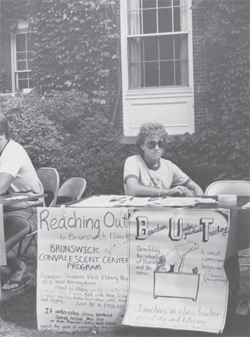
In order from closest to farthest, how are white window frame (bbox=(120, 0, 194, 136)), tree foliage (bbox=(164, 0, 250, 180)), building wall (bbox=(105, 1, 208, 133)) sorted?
tree foliage (bbox=(164, 0, 250, 180)), building wall (bbox=(105, 1, 208, 133)), white window frame (bbox=(120, 0, 194, 136))

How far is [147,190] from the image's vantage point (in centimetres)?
439

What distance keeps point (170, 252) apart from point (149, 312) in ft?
1.31

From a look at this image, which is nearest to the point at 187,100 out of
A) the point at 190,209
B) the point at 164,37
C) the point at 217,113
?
the point at 217,113

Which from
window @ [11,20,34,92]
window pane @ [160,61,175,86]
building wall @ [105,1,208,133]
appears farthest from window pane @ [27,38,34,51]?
building wall @ [105,1,208,133]

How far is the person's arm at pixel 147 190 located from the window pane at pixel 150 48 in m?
6.53

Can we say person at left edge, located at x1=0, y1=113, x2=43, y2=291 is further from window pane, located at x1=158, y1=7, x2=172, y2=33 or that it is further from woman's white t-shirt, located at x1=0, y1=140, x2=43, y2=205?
window pane, located at x1=158, y1=7, x2=172, y2=33

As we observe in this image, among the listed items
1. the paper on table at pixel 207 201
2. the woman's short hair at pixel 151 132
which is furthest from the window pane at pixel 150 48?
the paper on table at pixel 207 201

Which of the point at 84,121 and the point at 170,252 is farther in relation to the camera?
the point at 84,121

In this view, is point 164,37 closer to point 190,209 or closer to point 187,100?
point 187,100

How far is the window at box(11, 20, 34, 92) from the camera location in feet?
37.7

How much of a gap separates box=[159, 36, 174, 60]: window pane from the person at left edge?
6490 millimetres

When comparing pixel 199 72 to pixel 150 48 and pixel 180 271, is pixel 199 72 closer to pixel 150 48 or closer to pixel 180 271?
pixel 150 48

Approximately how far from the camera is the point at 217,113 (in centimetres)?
998

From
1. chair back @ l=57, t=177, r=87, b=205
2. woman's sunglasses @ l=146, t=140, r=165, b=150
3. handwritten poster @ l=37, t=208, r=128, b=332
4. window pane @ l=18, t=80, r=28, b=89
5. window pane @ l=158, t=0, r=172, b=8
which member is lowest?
handwritten poster @ l=37, t=208, r=128, b=332
